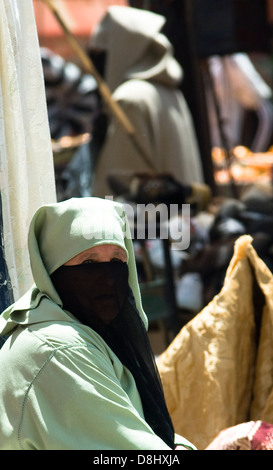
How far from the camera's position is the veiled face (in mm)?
2682

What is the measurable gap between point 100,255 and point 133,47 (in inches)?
213

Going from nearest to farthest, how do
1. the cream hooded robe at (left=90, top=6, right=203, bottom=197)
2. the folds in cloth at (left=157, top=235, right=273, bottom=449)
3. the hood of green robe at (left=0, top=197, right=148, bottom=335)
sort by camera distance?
the hood of green robe at (left=0, top=197, right=148, bottom=335)
the folds in cloth at (left=157, top=235, right=273, bottom=449)
the cream hooded robe at (left=90, top=6, right=203, bottom=197)

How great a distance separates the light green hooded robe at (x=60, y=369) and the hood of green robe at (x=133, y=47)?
5.35 metres

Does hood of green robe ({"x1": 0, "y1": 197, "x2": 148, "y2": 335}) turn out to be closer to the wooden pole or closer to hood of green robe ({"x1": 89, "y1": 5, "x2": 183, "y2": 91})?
the wooden pole

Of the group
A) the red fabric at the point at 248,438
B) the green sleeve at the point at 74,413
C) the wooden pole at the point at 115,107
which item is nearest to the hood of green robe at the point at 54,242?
the green sleeve at the point at 74,413

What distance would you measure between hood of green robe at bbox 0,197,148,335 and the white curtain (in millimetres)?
640

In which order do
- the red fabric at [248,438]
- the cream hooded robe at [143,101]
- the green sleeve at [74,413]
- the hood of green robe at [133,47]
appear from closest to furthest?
the green sleeve at [74,413] < the red fabric at [248,438] < the cream hooded robe at [143,101] < the hood of green robe at [133,47]

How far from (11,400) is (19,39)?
56.5 inches

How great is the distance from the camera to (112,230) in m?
2.72

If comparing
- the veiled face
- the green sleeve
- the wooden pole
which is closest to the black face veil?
the veiled face

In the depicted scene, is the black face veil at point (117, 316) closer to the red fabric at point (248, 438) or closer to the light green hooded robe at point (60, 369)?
the light green hooded robe at point (60, 369)

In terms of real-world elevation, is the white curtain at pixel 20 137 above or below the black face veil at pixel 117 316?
above

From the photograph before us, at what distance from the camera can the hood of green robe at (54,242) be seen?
8.67 feet

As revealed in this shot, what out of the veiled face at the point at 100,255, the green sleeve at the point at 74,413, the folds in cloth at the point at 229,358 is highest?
the veiled face at the point at 100,255
